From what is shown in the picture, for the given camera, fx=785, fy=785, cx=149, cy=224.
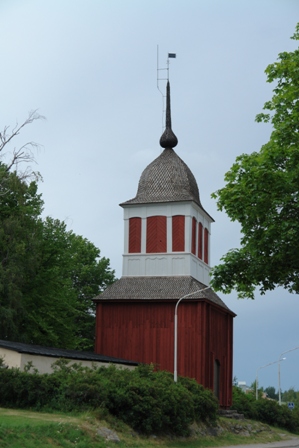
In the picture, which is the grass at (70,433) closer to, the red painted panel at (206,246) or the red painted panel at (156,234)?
the red painted panel at (156,234)

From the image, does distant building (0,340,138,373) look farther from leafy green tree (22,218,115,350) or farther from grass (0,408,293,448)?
leafy green tree (22,218,115,350)

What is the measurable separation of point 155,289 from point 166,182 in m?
7.00

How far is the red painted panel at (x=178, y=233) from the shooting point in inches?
1786

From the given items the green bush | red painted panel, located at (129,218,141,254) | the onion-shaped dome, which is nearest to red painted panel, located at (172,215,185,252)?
the onion-shaped dome

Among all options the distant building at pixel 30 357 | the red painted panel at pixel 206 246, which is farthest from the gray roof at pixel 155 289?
the distant building at pixel 30 357

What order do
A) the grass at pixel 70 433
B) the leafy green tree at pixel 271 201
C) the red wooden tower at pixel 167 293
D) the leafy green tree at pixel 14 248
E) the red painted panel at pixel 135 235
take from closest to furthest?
the grass at pixel 70 433 → the leafy green tree at pixel 271 201 → the red wooden tower at pixel 167 293 → the leafy green tree at pixel 14 248 → the red painted panel at pixel 135 235

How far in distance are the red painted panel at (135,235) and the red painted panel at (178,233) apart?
2.17 metres

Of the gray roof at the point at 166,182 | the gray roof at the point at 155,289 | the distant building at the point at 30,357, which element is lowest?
the distant building at the point at 30,357

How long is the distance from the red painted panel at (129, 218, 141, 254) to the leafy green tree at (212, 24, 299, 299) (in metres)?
18.2

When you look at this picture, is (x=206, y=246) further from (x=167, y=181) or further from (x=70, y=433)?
(x=70, y=433)

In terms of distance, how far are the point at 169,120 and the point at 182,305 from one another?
44.5 feet

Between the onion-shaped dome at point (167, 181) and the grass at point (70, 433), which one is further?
the onion-shaped dome at point (167, 181)

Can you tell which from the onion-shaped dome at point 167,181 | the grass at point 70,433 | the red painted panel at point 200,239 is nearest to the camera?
the grass at point 70,433

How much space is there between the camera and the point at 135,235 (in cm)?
4666
